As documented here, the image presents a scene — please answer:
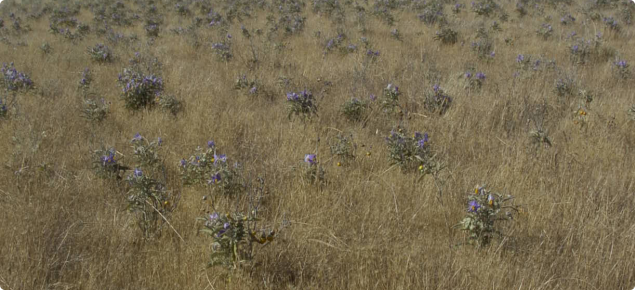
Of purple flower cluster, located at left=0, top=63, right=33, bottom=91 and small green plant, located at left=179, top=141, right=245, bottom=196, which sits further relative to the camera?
purple flower cluster, located at left=0, top=63, right=33, bottom=91

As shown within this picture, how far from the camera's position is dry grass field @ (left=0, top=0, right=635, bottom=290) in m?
2.20

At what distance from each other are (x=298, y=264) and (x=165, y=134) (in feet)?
7.50

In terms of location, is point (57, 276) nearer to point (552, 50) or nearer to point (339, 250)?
point (339, 250)

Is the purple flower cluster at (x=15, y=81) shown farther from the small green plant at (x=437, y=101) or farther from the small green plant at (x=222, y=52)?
the small green plant at (x=437, y=101)

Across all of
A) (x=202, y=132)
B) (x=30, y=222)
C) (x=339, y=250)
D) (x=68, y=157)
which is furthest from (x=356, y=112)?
(x=30, y=222)

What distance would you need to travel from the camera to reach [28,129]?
149 inches

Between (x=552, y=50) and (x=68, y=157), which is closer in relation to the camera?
(x=68, y=157)

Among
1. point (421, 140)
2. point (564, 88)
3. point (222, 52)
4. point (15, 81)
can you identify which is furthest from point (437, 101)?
point (15, 81)

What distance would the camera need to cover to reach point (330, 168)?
3383 mm

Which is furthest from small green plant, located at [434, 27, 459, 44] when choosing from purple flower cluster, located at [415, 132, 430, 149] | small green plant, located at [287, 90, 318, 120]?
purple flower cluster, located at [415, 132, 430, 149]

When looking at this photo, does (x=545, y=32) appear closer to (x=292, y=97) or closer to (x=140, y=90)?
(x=292, y=97)

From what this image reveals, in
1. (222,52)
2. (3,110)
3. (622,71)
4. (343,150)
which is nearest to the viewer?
(343,150)

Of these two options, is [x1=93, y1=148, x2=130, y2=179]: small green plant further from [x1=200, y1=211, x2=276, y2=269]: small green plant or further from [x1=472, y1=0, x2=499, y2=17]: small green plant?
[x1=472, y1=0, x2=499, y2=17]: small green plant

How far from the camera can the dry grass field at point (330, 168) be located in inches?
86.6
